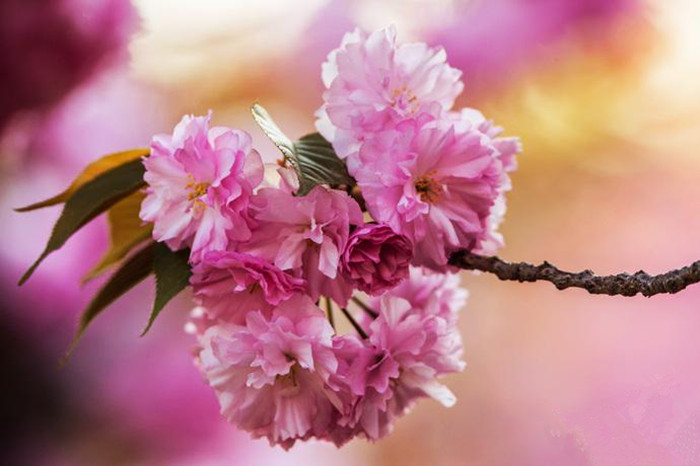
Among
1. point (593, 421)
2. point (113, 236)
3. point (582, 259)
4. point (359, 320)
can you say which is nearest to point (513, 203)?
point (582, 259)

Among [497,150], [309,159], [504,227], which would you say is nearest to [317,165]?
[309,159]

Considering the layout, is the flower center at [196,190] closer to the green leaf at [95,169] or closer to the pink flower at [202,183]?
the pink flower at [202,183]

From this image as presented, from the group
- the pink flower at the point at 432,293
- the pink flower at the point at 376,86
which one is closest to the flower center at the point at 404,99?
the pink flower at the point at 376,86

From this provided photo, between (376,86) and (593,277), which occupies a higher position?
(376,86)

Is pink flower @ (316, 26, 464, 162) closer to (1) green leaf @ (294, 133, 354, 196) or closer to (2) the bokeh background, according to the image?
(1) green leaf @ (294, 133, 354, 196)

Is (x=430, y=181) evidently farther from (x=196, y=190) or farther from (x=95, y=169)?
(x=95, y=169)

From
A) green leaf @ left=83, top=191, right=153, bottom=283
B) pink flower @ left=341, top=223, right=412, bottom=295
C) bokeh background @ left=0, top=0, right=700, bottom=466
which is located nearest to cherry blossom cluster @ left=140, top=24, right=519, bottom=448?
pink flower @ left=341, top=223, right=412, bottom=295
